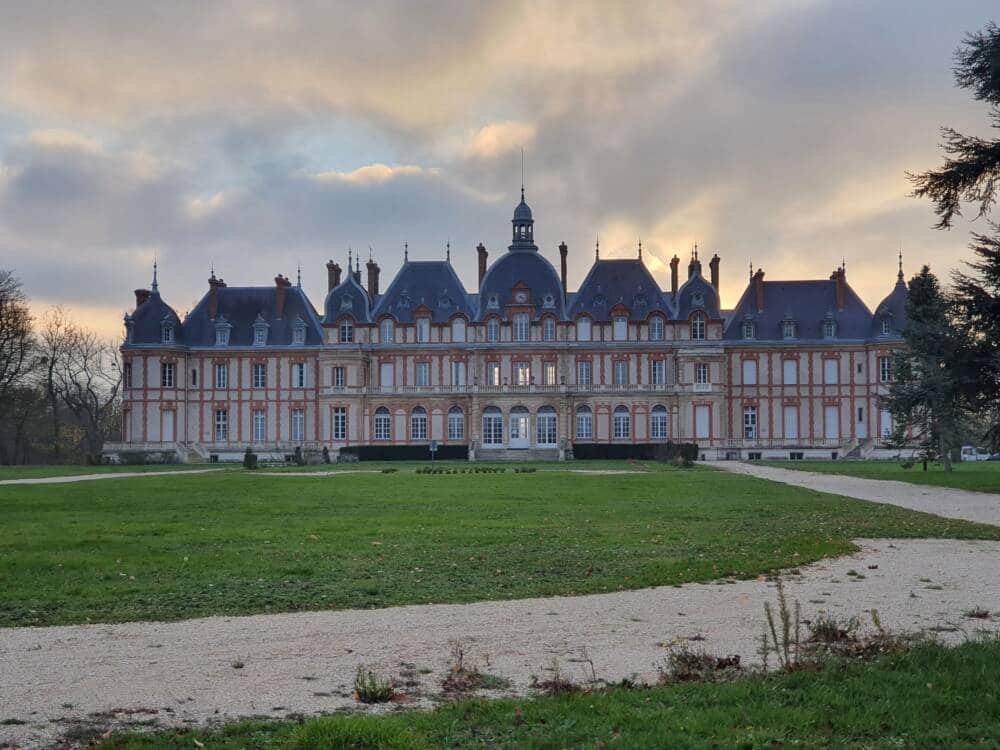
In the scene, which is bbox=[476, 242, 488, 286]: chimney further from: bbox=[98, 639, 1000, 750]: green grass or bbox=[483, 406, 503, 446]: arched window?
bbox=[98, 639, 1000, 750]: green grass

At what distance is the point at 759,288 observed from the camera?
57969mm

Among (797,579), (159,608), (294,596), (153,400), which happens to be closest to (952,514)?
(797,579)

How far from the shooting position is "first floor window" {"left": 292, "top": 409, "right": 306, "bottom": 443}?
190ft

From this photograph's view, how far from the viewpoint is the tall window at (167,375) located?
5697 cm

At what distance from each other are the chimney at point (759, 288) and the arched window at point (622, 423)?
10.2m

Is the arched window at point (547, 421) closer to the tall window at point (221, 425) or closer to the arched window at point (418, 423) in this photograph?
the arched window at point (418, 423)

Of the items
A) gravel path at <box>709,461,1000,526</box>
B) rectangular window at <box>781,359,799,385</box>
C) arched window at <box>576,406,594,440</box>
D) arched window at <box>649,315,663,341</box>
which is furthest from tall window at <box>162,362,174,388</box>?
gravel path at <box>709,461,1000,526</box>

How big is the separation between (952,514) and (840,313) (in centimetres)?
4133

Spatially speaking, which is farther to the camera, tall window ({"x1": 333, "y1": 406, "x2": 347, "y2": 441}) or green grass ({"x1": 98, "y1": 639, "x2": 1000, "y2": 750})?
tall window ({"x1": 333, "y1": 406, "x2": 347, "y2": 441})

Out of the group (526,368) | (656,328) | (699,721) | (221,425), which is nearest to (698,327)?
(656,328)

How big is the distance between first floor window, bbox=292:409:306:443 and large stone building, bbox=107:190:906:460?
8 cm

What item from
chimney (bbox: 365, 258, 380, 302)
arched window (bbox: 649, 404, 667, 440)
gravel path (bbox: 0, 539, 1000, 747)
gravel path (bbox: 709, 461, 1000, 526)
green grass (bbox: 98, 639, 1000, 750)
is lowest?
gravel path (bbox: 709, 461, 1000, 526)

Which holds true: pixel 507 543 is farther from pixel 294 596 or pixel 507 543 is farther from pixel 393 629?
pixel 393 629

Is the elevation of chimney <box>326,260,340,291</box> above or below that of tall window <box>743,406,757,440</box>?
above
